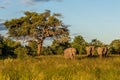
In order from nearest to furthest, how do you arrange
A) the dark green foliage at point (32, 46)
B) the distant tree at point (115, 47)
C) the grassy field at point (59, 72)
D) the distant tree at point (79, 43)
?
the grassy field at point (59, 72), the distant tree at point (79, 43), the dark green foliage at point (32, 46), the distant tree at point (115, 47)

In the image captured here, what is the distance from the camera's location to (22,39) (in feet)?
219

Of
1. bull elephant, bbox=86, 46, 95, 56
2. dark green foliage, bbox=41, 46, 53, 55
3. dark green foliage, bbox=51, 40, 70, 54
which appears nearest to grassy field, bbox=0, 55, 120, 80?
bull elephant, bbox=86, 46, 95, 56

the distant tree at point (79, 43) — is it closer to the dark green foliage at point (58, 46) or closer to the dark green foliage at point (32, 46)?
the dark green foliage at point (58, 46)

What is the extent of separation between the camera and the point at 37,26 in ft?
218

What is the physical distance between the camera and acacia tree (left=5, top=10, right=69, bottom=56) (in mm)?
65250

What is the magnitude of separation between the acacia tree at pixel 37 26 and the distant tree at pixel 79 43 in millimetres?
2592

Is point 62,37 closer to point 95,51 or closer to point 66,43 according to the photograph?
point 66,43

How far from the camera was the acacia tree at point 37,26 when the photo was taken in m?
65.2

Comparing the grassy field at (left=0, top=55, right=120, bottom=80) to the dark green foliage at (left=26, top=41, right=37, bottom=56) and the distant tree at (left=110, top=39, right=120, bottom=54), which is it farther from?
the distant tree at (left=110, top=39, right=120, bottom=54)

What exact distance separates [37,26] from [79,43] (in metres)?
8.28

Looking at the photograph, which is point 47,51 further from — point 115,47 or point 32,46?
point 115,47

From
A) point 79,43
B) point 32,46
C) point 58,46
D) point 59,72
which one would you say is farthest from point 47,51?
point 59,72

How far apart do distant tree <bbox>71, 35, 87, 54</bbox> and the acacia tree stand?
259 centimetres

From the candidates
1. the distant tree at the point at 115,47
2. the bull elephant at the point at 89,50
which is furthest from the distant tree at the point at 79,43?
the bull elephant at the point at 89,50
